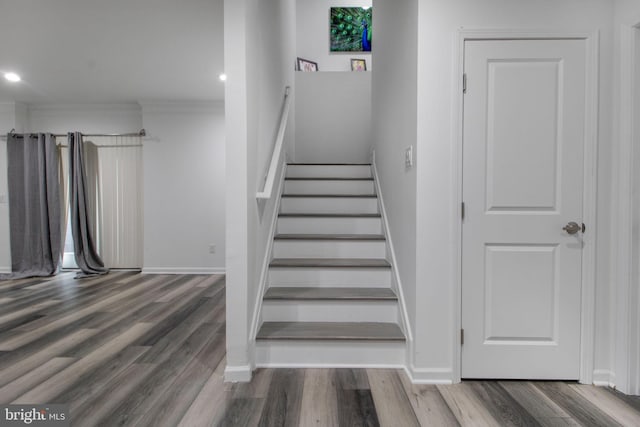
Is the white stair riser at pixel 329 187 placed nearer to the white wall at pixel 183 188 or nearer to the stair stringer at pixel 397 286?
the stair stringer at pixel 397 286

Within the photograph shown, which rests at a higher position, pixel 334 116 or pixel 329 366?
pixel 334 116

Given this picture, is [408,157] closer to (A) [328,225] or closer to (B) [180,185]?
(A) [328,225]

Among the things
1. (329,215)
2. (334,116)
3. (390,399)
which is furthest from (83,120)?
(390,399)

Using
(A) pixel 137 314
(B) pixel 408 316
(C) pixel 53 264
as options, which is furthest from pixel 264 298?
(C) pixel 53 264

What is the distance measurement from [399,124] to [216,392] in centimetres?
201

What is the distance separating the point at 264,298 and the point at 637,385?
214 cm

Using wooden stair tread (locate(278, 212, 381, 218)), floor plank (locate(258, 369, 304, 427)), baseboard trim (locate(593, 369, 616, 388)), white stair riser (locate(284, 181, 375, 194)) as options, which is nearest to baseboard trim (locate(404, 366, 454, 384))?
floor plank (locate(258, 369, 304, 427))

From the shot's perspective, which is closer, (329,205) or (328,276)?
(328,276)

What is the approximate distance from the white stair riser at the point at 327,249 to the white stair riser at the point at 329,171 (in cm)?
108

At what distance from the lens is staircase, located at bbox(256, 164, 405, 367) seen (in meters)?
1.96

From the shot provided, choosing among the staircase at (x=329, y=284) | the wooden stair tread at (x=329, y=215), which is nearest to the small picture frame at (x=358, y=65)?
the staircase at (x=329, y=284)

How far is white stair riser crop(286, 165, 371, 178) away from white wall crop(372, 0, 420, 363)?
44 cm

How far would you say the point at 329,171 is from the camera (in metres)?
3.49

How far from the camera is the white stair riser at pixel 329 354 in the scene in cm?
196
